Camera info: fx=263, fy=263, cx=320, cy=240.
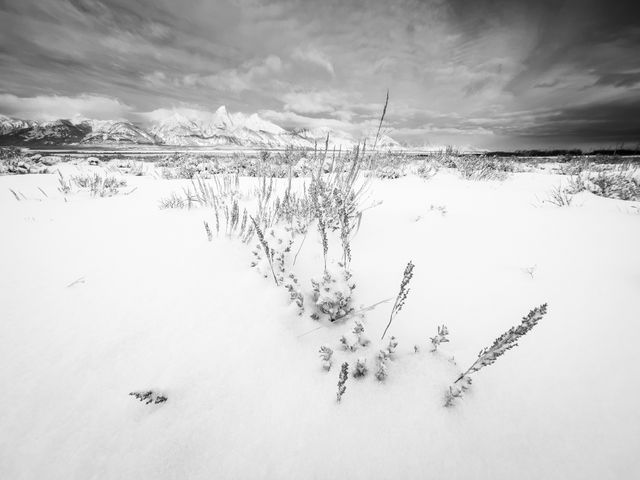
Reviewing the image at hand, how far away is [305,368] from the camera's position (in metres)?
1.24

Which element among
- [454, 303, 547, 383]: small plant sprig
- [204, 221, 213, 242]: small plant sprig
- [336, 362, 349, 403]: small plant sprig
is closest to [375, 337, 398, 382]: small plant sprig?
[336, 362, 349, 403]: small plant sprig

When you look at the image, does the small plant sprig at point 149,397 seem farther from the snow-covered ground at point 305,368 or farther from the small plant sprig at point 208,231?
the small plant sprig at point 208,231

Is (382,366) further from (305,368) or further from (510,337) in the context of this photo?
(510,337)

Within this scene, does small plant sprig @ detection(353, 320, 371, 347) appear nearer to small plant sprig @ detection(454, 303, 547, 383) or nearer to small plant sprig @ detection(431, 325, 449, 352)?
small plant sprig @ detection(431, 325, 449, 352)

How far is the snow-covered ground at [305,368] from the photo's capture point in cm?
92

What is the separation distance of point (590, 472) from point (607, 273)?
5.49 feet

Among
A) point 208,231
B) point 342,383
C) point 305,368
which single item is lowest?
point 305,368

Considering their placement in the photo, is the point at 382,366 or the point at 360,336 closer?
the point at 382,366

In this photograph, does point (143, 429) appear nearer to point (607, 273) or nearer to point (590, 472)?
point (590, 472)

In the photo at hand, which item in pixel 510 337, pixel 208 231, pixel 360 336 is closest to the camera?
pixel 510 337

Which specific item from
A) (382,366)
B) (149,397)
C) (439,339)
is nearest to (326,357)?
(382,366)

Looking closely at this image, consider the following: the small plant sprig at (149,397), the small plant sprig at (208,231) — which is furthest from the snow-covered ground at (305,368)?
the small plant sprig at (208,231)

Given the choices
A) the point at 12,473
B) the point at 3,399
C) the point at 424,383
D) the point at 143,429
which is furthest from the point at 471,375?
the point at 3,399

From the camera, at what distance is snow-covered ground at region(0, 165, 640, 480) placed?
92 centimetres
